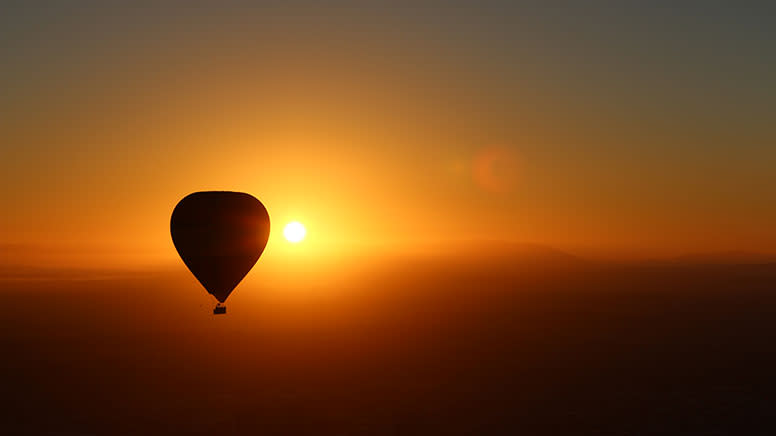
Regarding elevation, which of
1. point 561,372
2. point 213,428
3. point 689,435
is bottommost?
point 689,435

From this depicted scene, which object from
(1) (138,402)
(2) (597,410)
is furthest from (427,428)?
(1) (138,402)

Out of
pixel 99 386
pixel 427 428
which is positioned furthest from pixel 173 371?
pixel 427 428

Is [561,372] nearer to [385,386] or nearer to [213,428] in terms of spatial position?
[385,386]

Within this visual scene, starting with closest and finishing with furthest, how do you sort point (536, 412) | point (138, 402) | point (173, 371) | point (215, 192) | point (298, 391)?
point (215, 192)
point (536, 412)
point (138, 402)
point (298, 391)
point (173, 371)

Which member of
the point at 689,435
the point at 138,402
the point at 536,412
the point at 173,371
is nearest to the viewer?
the point at 689,435

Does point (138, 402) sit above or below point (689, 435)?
above

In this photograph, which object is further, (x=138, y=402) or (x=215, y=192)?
(x=138, y=402)
